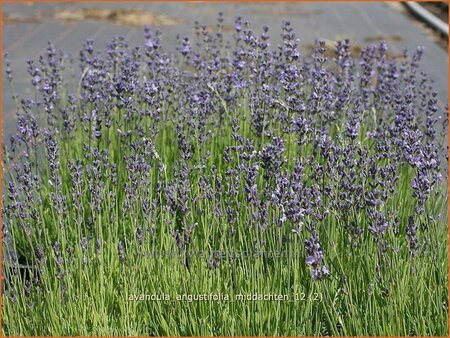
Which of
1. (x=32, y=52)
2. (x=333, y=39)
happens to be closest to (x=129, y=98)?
(x=32, y=52)

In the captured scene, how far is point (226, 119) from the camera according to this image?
5773 millimetres

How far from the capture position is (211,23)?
14656mm

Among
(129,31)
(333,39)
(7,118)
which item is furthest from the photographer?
(129,31)

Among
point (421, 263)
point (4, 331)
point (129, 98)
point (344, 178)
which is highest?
point (129, 98)

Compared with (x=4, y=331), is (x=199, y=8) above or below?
above

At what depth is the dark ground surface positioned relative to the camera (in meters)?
12.4

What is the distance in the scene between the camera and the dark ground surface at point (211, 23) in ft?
40.7

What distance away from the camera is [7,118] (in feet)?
29.9

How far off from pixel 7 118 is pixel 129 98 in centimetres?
483

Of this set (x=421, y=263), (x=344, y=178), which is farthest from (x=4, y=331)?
(x=421, y=263)

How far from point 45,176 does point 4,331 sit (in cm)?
181

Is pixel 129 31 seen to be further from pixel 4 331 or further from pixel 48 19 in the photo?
pixel 4 331

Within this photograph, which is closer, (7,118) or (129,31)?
(7,118)

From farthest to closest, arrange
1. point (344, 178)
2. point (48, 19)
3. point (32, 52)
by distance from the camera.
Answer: point (48, 19) → point (32, 52) → point (344, 178)
